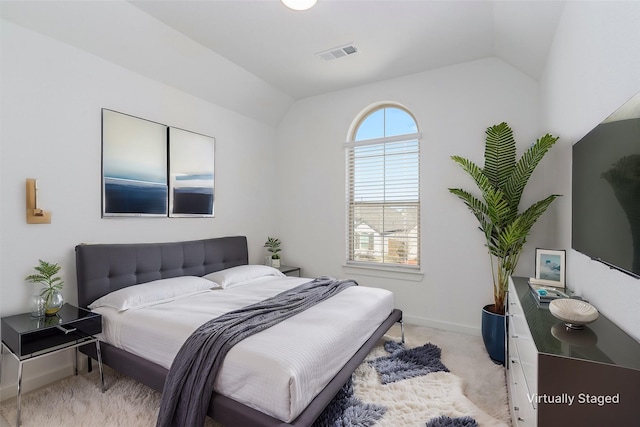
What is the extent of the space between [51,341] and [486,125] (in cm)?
417

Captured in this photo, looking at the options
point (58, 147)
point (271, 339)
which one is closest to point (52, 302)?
point (58, 147)

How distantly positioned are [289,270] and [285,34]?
2.78 metres

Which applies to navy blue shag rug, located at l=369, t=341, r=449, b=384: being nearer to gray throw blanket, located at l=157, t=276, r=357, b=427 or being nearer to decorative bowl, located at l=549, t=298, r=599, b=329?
gray throw blanket, located at l=157, t=276, r=357, b=427

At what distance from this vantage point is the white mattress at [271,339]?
1557 mm

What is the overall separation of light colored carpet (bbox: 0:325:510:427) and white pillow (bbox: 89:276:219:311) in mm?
588

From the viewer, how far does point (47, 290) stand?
2268 millimetres

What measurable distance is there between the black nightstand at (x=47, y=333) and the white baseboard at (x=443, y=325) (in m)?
3.05

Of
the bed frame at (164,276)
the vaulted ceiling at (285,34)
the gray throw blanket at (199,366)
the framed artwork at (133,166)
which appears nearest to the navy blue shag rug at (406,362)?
the bed frame at (164,276)

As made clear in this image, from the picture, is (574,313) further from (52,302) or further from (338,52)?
(52,302)

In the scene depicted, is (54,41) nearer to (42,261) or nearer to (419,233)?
(42,261)

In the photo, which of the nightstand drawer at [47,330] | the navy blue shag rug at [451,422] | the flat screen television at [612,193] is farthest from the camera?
the nightstand drawer at [47,330]

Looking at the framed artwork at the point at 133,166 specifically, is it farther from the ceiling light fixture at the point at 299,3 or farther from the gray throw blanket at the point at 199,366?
the ceiling light fixture at the point at 299,3

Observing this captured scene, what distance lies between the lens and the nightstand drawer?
195cm

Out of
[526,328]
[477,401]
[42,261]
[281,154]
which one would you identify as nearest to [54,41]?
[42,261]
